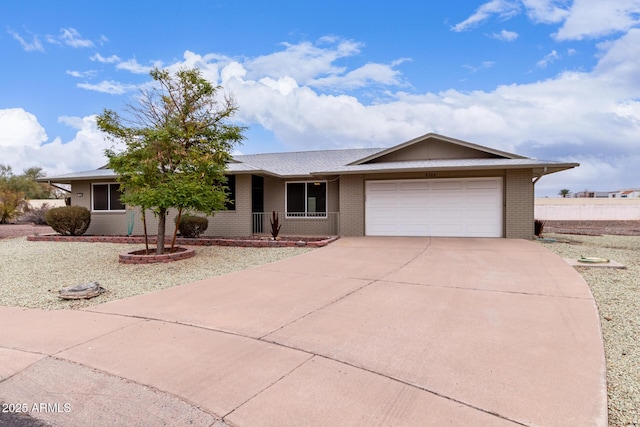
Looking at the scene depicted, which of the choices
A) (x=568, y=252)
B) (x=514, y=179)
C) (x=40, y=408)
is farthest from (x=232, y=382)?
(x=514, y=179)

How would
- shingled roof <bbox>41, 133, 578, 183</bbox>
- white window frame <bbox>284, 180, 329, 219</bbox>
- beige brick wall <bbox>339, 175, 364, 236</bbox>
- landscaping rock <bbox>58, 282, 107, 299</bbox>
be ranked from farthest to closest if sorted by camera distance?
1. white window frame <bbox>284, 180, 329, 219</bbox>
2. beige brick wall <bbox>339, 175, 364, 236</bbox>
3. shingled roof <bbox>41, 133, 578, 183</bbox>
4. landscaping rock <bbox>58, 282, 107, 299</bbox>

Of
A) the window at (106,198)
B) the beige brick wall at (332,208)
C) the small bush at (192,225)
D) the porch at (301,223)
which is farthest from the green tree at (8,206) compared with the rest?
the porch at (301,223)

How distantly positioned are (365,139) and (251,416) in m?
25.6

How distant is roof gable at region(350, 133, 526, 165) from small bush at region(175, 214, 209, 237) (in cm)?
655

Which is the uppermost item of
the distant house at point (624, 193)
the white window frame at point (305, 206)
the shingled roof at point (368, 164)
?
the distant house at point (624, 193)

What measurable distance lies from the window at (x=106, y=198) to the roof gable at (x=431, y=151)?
429 inches

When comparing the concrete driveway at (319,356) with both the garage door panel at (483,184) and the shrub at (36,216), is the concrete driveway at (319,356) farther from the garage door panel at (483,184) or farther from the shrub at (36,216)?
the shrub at (36,216)

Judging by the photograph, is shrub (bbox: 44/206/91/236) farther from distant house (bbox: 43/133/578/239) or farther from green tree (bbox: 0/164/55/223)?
green tree (bbox: 0/164/55/223)

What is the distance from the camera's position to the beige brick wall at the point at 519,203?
1303cm

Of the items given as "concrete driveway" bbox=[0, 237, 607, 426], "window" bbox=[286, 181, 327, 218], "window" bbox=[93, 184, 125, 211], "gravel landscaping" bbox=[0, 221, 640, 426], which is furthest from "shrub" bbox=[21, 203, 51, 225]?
"concrete driveway" bbox=[0, 237, 607, 426]

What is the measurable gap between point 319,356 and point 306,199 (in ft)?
41.6

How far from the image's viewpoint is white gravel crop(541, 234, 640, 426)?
294cm

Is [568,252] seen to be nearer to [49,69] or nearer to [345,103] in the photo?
[345,103]

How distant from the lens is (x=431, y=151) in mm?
14898
